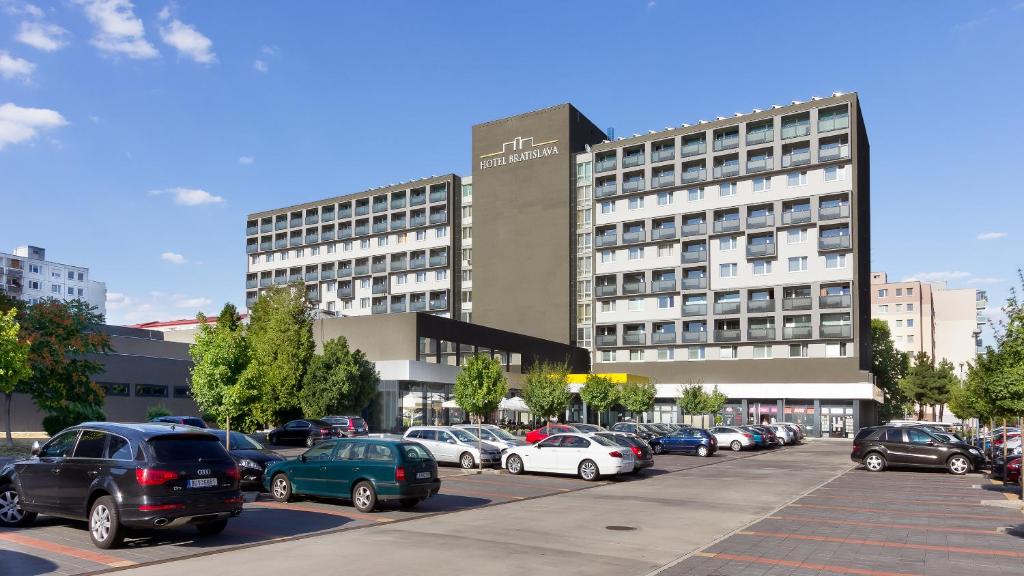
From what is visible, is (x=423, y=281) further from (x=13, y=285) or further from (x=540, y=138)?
(x=13, y=285)

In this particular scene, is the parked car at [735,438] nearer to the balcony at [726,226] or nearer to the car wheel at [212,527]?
the car wheel at [212,527]

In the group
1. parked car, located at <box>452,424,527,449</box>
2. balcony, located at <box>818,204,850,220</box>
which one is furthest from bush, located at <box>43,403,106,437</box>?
balcony, located at <box>818,204,850,220</box>

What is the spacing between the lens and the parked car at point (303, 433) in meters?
38.2

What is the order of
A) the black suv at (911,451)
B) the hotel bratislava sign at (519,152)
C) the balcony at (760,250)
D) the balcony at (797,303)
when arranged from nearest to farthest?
the black suv at (911,451), the balcony at (797,303), the balcony at (760,250), the hotel bratislava sign at (519,152)

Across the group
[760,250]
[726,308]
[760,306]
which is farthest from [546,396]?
[760,250]

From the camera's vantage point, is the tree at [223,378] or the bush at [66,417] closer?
the tree at [223,378]

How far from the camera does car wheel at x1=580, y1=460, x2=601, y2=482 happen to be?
26.0 meters

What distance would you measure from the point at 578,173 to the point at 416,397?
44815 mm

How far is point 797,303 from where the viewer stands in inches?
2985

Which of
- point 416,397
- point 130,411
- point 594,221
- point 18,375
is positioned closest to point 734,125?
point 594,221

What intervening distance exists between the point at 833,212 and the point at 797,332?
11.3m

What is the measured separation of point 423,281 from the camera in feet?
315

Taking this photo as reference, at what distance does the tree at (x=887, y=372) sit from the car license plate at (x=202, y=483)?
8967 cm

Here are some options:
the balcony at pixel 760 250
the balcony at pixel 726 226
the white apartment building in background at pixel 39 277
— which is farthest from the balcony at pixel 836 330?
the white apartment building in background at pixel 39 277
